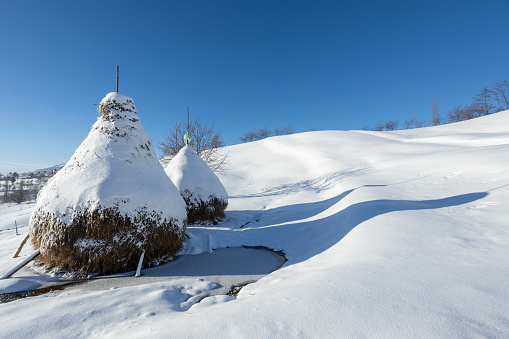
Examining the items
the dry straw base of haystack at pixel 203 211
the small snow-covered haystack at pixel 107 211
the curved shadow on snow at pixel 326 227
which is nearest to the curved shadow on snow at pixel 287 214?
the curved shadow on snow at pixel 326 227

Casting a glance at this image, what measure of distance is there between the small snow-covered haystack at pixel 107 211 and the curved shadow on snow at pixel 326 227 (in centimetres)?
254

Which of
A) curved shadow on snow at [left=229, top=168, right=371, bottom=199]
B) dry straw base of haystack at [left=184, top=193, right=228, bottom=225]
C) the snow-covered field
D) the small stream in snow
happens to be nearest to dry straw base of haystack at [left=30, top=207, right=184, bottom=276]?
the small stream in snow

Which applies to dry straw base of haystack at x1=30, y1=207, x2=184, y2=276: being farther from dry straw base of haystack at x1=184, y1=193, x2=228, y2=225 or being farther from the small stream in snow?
dry straw base of haystack at x1=184, y1=193, x2=228, y2=225

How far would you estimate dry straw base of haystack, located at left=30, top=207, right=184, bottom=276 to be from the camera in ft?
12.5

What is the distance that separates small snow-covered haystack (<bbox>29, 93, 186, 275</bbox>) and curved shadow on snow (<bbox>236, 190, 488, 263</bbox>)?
254cm

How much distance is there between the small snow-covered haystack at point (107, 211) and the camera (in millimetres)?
3818

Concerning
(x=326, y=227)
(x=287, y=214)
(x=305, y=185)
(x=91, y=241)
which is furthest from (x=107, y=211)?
(x=305, y=185)

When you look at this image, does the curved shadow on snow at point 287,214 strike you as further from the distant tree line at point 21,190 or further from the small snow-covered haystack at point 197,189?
the distant tree line at point 21,190

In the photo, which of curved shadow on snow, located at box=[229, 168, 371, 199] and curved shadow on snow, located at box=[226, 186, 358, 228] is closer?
curved shadow on snow, located at box=[226, 186, 358, 228]

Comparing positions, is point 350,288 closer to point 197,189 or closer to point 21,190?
point 197,189

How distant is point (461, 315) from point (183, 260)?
4308 mm

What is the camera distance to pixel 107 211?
3.92 m

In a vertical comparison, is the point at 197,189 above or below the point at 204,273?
above

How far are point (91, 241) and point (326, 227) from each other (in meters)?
5.21
